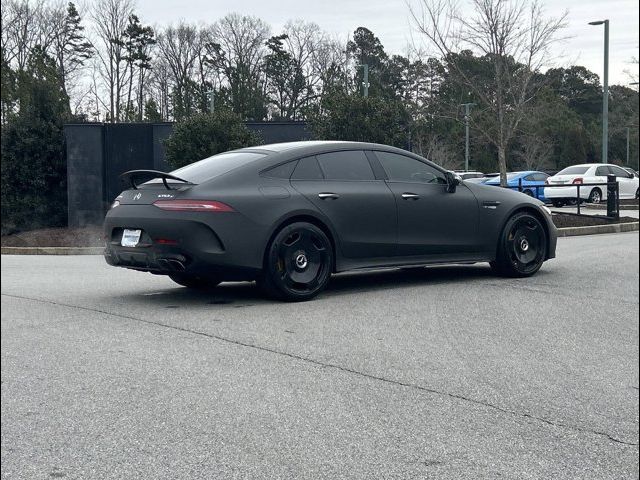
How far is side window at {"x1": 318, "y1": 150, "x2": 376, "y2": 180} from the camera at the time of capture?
7672 millimetres

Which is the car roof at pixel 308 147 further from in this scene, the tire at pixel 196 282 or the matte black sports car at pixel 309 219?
the tire at pixel 196 282

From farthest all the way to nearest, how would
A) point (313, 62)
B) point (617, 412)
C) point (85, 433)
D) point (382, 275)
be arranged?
point (313, 62), point (382, 275), point (617, 412), point (85, 433)

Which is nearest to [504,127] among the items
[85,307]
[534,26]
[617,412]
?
[534,26]

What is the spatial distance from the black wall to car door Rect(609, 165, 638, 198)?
10.6 meters

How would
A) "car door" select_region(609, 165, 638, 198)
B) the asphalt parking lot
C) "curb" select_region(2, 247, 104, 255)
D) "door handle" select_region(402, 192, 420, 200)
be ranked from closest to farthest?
the asphalt parking lot
"door handle" select_region(402, 192, 420, 200)
"curb" select_region(2, 247, 104, 255)
"car door" select_region(609, 165, 638, 198)

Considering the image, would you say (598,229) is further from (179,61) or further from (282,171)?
(179,61)

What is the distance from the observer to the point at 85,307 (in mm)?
6996

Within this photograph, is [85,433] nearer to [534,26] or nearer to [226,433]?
[226,433]

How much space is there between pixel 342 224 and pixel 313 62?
2310cm

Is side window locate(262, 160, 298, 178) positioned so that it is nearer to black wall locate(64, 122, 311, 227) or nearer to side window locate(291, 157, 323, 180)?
side window locate(291, 157, 323, 180)

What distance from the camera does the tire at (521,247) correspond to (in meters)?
8.49

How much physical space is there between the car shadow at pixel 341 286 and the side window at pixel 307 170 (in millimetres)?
1079

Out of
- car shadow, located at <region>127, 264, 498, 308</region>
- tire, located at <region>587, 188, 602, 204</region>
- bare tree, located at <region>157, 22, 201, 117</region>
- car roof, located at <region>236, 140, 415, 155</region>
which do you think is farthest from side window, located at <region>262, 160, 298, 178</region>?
bare tree, located at <region>157, 22, 201, 117</region>

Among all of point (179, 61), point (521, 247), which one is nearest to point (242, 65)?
point (179, 61)
